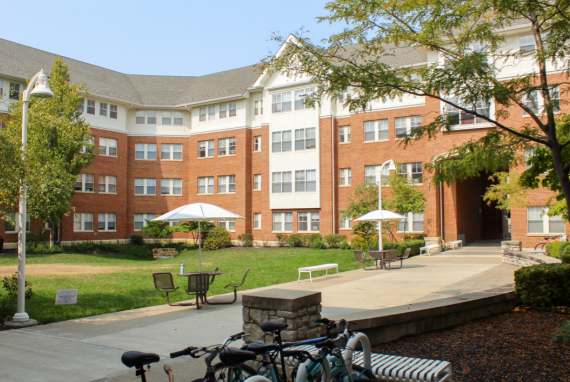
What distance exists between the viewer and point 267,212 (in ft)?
126

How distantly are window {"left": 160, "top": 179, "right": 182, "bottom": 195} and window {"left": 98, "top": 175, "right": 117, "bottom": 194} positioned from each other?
4.12m

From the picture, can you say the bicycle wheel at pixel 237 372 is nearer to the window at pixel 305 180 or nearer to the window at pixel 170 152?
the window at pixel 305 180

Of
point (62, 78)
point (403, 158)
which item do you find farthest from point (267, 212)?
point (62, 78)

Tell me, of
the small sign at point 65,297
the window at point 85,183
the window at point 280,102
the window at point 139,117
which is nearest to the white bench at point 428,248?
the window at point 280,102

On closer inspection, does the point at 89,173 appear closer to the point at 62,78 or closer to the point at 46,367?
the point at 62,78

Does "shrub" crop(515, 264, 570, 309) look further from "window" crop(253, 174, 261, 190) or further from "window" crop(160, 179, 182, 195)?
"window" crop(160, 179, 182, 195)

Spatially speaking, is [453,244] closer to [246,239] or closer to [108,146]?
[246,239]

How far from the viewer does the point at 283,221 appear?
37.9 meters

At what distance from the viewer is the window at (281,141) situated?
37594 millimetres

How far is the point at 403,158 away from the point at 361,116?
4.55 metres

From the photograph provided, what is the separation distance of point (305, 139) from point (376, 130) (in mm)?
5651

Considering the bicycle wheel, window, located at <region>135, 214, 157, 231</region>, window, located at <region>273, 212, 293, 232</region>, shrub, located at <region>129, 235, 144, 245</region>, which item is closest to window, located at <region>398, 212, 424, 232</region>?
window, located at <region>273, 212, 293, 232</region>

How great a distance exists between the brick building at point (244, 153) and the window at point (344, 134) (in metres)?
0.11

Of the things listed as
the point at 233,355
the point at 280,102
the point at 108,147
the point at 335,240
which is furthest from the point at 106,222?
the point at 233,355
